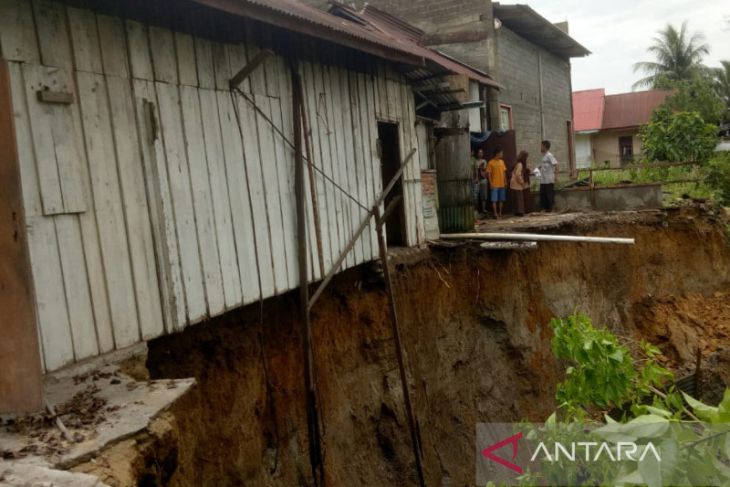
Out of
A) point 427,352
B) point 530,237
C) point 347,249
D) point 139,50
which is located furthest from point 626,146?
point 139,50

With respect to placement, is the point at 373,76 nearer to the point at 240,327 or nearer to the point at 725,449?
the point at 240,327

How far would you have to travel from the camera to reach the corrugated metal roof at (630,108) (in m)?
30.5

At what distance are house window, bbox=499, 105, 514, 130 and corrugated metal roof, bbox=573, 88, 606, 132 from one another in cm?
1523

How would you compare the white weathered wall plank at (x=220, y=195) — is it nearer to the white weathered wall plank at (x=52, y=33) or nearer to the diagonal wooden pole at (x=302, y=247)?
the diagonal wooden pole at (x=302, y=247)

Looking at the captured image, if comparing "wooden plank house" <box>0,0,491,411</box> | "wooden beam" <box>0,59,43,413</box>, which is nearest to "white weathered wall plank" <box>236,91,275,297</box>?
"wooden plank house" <box>0,0,491,411</box>

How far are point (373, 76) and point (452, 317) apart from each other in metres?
3.89

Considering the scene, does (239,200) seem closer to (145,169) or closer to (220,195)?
(220,195)

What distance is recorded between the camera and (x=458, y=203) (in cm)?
1019

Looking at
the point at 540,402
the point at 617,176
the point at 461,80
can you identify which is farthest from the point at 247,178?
the point at 617,176

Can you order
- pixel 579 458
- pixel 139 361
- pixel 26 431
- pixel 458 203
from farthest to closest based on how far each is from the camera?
1. pixel 458 203
2. pixel 139 361
3. pixel 26 431
4. pixel 579 458

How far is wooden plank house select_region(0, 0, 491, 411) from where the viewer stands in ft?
11.4

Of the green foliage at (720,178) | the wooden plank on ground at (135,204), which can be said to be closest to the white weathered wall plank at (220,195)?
the wooden plank on ground at (135,204)

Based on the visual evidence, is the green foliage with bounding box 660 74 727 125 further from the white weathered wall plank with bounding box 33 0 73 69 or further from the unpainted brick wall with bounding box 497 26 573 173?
the white weathered wall plank with bounding box 33 0 73 69

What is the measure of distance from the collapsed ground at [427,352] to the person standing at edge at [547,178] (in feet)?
6.35
